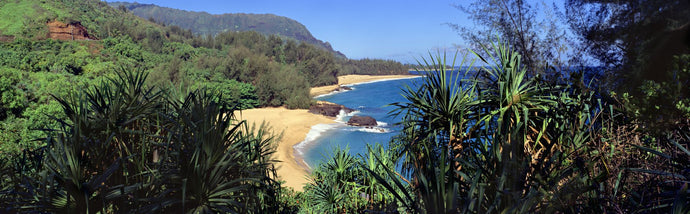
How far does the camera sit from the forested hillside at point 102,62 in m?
17.6

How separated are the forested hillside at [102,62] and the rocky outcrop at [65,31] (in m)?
0.11

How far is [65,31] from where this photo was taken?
47469 millimetres

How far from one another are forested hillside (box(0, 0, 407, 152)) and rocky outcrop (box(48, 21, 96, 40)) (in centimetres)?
11

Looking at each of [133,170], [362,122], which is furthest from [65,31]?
[133,170]

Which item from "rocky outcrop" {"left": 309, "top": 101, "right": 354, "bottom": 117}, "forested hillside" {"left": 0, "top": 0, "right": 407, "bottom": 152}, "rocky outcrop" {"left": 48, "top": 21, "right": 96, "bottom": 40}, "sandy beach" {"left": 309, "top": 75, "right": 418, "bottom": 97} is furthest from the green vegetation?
"rocky outcrop" {"left": 48, "top": 21, "right": 96, "bottom": 40}

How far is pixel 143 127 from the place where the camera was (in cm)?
480

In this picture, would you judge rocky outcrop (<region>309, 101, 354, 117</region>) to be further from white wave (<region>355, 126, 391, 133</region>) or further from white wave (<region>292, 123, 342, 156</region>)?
white wave (<region>355, 126, 391, 133</region>)

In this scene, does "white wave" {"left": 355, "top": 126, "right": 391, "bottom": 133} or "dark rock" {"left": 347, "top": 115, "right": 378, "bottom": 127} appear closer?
"white wave" {"left": 355, "top": 126, "right": 391, "bottom": 133}

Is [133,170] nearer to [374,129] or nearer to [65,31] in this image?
[374,129]

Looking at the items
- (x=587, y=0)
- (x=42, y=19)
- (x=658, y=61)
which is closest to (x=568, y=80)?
(x=658, y=61)

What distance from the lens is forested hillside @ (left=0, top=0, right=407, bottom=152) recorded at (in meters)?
17.6

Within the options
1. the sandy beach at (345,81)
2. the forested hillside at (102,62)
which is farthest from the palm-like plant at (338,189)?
the sandy beach at (345,81)

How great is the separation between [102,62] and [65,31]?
19106mm

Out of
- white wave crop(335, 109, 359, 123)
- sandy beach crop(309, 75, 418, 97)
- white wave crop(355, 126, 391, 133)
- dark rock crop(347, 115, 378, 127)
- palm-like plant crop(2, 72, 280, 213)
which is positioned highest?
palm-like plant crop(2, 72, 280, 213)
